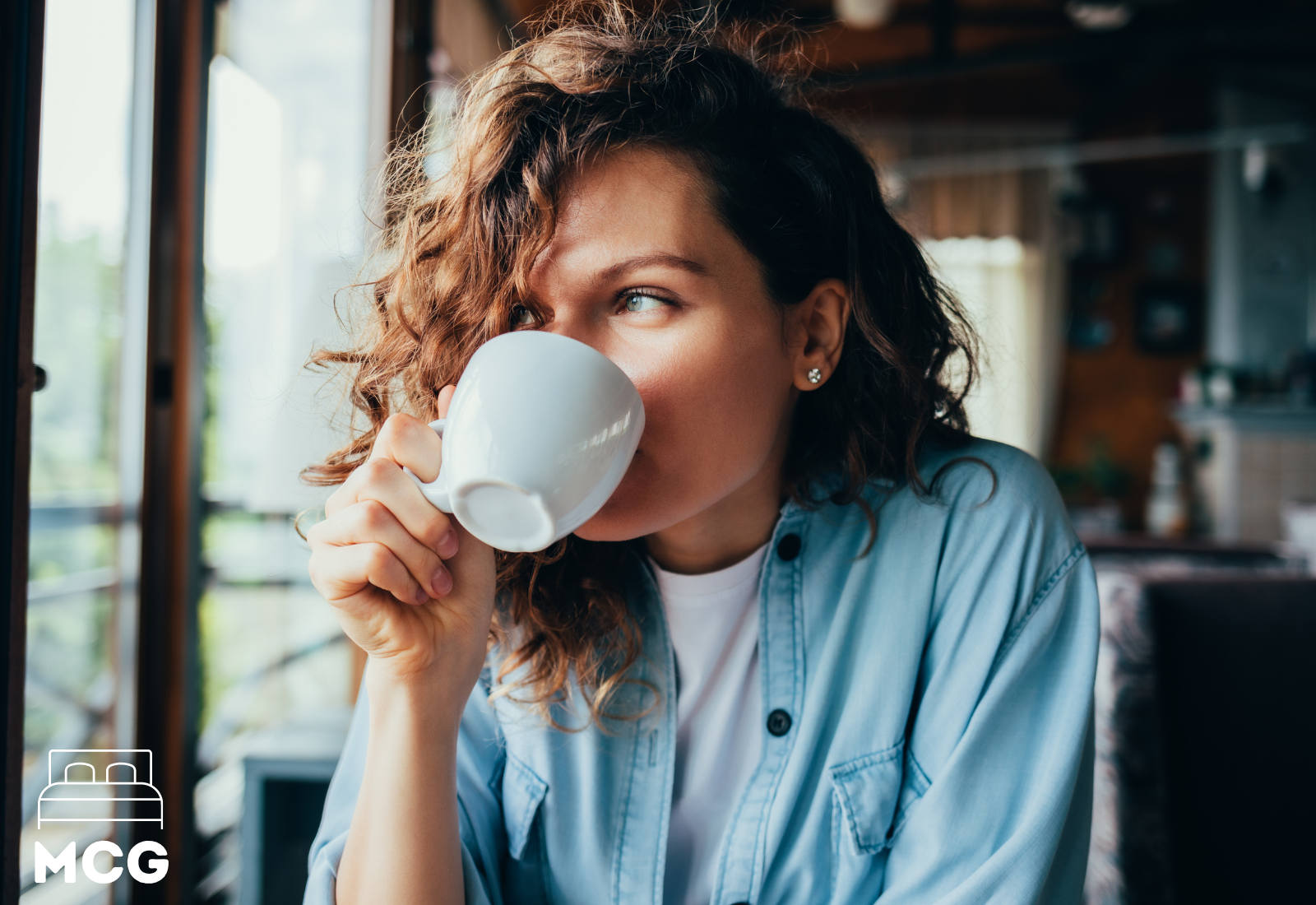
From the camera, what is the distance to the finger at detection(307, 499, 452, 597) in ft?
2.24

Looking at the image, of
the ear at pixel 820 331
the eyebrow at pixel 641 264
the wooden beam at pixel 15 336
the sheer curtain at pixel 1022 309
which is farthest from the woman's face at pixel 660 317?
the sheer curtain at pixel 1022 309

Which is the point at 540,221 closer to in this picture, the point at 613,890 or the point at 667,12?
the point at 667,12

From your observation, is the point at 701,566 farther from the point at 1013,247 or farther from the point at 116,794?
the point at 1013,247

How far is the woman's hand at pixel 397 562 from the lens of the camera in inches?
27.1

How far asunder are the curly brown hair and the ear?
0.05 feet

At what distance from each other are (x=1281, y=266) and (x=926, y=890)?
22.9ft

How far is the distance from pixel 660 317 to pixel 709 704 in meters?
0.45

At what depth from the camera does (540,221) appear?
2.77 ft

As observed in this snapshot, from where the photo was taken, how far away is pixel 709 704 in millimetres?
1017

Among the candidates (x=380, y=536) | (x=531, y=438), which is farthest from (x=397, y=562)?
(x=531, y=438)

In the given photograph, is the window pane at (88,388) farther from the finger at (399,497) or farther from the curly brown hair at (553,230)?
the finger at (399,497)

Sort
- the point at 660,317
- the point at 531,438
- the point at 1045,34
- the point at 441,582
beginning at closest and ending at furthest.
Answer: the point at 531,438 < the point at 441,582 < the point at 660,317 < the point at 1045,34

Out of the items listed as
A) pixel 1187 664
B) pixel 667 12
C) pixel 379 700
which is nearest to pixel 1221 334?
pixel 1187 664

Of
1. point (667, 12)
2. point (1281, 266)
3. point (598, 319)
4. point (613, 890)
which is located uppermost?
point (1281, 266)
